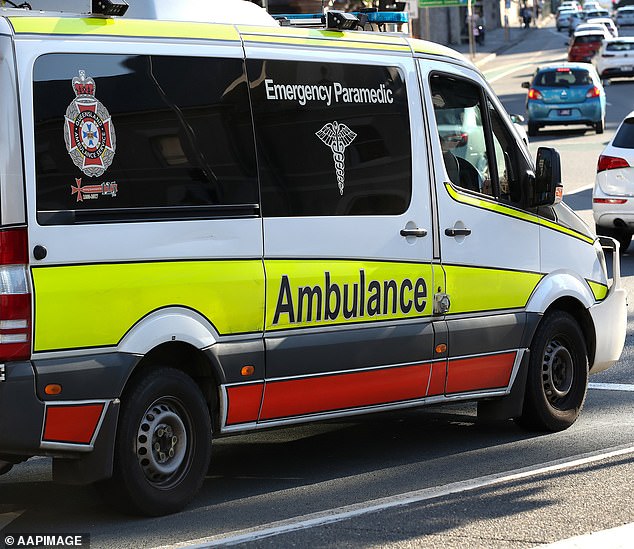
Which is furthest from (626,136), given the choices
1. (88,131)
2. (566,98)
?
(566,98)

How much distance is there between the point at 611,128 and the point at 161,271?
3120cm

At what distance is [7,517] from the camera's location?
6672 millimetres

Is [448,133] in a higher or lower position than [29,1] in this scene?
lower

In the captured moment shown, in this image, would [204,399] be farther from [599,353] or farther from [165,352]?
[599,353]

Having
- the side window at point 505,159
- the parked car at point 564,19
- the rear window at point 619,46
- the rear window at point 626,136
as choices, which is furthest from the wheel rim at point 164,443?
the parked car at point 564,19

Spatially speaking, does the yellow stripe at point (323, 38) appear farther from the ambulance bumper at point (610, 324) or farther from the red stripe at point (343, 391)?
the ambulance bumper at point (610, 324)

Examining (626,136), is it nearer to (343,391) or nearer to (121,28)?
(343,391)

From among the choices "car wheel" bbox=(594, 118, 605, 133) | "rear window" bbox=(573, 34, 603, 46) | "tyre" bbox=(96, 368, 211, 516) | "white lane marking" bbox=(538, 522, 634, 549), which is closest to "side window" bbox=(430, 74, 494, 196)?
"tyre" bbox=(96, 368, 211, 516)

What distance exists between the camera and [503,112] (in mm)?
8656

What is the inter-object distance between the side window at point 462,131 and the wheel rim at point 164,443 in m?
2.22

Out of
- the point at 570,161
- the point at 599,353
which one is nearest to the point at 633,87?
the point at 570,161

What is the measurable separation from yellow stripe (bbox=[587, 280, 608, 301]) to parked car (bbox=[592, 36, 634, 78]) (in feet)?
146

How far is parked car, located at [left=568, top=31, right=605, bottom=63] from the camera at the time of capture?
191ft

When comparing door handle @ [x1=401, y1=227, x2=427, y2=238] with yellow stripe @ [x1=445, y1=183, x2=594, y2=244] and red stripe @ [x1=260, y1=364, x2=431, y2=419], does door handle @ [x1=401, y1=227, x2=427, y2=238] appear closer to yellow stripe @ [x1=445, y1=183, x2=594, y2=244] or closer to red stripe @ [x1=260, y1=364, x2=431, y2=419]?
yellow stripe @ [x1=445, y1=183, x2=594, y2=244]
